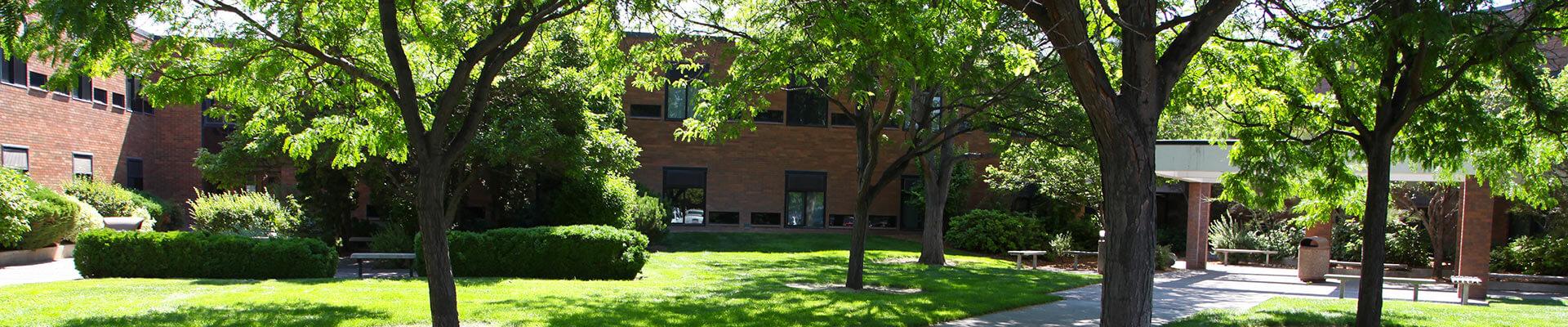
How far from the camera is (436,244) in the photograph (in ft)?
26.9

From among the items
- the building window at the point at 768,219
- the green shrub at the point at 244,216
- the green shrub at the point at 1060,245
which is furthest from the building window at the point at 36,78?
the green shrub at the point at 1060,245

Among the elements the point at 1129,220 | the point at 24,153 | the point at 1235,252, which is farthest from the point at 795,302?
the point at 24,153

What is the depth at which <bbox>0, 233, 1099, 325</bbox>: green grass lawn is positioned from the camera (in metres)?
10.3

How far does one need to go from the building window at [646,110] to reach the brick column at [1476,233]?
2110 cm

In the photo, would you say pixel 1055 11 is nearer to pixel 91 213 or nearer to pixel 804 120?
pixel 91 213

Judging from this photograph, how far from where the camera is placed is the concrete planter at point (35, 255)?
64.1 ft

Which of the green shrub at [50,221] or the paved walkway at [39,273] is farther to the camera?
the green shrub at [50,221]

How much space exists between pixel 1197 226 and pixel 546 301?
17.5m

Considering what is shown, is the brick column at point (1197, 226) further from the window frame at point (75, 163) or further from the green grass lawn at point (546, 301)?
the window frame at point (75, 163)

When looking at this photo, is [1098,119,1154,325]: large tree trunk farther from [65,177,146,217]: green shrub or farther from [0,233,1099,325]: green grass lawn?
[65,177,146,217]: green shrub

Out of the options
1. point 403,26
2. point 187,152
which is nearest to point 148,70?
point 403,26

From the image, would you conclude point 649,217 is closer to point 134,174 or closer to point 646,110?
point 646,110

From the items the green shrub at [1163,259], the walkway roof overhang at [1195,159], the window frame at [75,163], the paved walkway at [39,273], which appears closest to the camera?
the paved walkway at [39,273]

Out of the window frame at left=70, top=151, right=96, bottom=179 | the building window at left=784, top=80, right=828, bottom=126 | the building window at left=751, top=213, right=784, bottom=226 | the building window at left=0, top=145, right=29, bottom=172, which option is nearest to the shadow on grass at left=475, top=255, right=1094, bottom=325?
the building window at left=751, top=213, right=784, bottom=226
